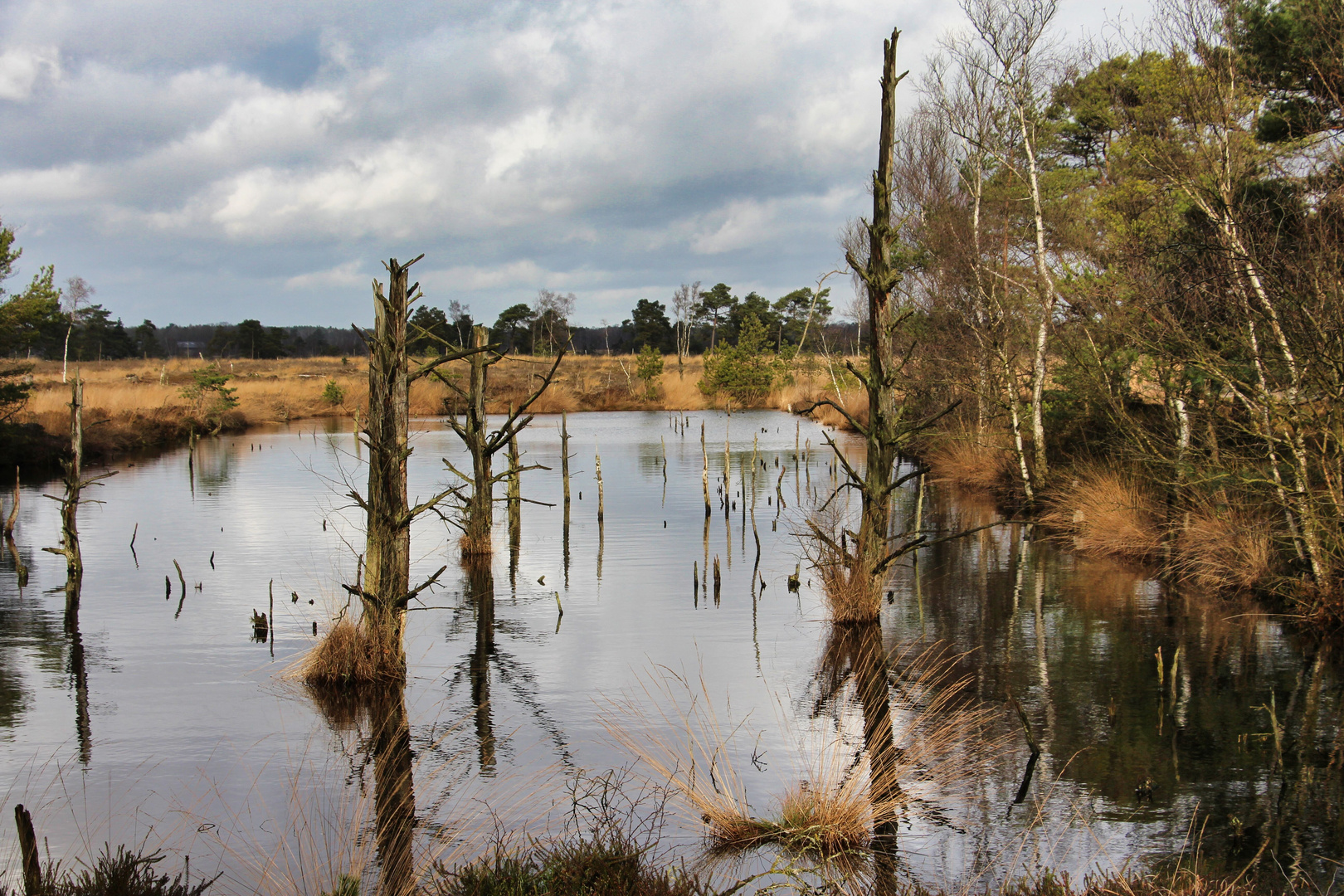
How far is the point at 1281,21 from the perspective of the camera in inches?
576

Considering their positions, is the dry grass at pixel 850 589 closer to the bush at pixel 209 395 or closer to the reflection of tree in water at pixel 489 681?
the reflection of tree in water at pixel 489 681

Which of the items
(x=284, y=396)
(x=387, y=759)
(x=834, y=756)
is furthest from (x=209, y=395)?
(x=834, y=756)

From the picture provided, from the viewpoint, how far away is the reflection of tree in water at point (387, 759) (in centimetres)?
639

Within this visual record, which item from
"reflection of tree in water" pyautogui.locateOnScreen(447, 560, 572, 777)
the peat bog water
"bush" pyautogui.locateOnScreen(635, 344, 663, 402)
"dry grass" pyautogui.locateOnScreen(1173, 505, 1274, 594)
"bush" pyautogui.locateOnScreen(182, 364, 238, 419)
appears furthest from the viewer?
"bush" pyautogui.locateOnScreen(635, 344, 663, 402)

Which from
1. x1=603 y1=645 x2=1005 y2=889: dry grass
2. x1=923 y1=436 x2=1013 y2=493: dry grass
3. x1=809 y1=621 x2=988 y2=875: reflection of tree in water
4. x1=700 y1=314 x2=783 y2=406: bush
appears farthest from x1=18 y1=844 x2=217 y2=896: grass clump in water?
x1=700 y1=314 x2=783 y2=406: bush

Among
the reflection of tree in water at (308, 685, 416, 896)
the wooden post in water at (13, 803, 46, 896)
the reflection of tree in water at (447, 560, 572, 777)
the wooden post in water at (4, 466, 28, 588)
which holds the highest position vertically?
the wooden post in water at (13, 803, 46, 896)

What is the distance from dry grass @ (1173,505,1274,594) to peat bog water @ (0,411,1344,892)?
0.55 m

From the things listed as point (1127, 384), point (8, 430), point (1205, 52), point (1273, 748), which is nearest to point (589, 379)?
point (8, 430)

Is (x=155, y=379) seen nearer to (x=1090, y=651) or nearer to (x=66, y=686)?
(x=66, y=686)

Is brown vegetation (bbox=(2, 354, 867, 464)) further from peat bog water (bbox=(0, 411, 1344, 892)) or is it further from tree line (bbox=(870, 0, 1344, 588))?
peat bog water (bbox=(0, 411, 1344, 892))

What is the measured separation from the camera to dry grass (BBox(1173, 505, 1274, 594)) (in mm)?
13391

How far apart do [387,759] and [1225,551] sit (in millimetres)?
11464

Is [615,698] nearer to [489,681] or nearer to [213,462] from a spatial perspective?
[489,681]

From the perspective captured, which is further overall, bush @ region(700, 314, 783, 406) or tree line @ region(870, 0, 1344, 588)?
bush @ region(700, 314, 783, 406)
